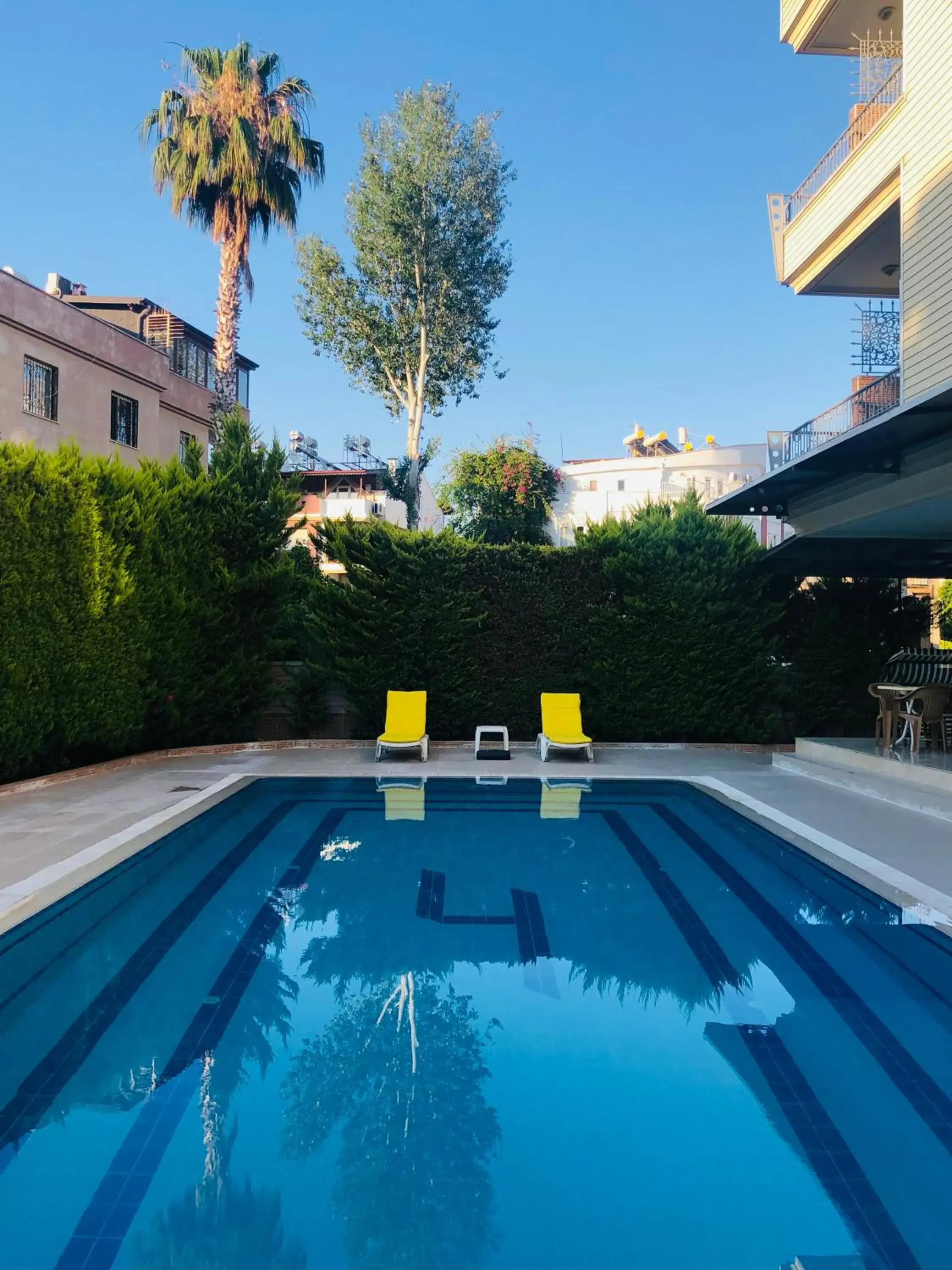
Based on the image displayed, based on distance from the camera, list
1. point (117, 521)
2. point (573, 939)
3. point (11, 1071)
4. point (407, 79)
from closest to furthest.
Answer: point (11, 1071) < point (573, 939) < point (117, 521) < point (407, 79)

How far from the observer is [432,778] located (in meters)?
11.7

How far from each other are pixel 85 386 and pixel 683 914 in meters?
19.6

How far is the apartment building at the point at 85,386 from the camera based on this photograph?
18.7 meters


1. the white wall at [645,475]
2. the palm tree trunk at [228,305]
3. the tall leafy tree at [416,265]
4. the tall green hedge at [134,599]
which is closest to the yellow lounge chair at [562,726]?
the tall green hedge at [134,599]

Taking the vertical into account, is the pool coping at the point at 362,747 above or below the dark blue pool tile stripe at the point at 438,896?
above

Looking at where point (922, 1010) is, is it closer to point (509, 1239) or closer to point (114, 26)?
point (509, 1239)

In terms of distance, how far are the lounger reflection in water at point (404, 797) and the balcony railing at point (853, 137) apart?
11.8 meters

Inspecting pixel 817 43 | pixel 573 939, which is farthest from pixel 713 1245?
pixel 817 43

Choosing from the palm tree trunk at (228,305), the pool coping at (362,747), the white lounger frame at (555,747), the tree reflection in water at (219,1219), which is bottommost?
the tree reflection in water at (219,1219)

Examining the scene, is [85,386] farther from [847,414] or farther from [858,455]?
[858,455]

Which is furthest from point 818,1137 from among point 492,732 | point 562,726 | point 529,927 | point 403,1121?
point 492,732

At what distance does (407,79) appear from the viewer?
23.4 meters

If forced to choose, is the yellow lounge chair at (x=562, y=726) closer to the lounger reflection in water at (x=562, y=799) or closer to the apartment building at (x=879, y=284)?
the lounger reflection in water at (x=562, y=799)

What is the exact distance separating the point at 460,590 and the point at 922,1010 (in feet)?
33.0
